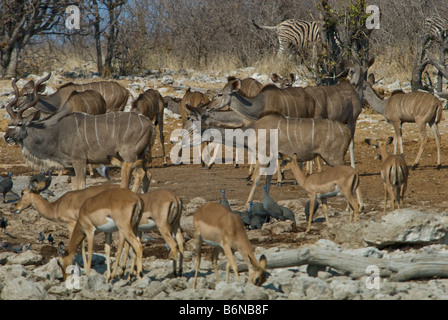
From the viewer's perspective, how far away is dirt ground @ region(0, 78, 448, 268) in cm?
791

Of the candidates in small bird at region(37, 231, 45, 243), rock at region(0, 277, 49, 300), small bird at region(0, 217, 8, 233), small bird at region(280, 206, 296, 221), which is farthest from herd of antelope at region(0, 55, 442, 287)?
small bird at region(0, 217, 8, 233)

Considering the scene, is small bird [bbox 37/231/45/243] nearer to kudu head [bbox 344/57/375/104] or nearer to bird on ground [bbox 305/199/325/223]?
bird on ground [bbox 305/199/325/223]

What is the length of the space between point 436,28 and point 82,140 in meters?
9.83

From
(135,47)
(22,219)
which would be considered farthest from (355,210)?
(135,47)

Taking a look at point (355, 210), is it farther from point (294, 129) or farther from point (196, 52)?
point (196, 52)

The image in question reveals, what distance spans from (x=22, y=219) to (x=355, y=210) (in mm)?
3862

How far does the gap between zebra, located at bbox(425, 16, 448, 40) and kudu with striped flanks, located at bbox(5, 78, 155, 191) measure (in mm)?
8122

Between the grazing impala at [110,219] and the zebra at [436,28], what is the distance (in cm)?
1089

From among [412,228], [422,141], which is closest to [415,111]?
[422,141]

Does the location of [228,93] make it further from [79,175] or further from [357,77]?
[79,175]

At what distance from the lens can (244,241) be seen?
5.70 m

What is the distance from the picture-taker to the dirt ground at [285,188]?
26.0 feet
